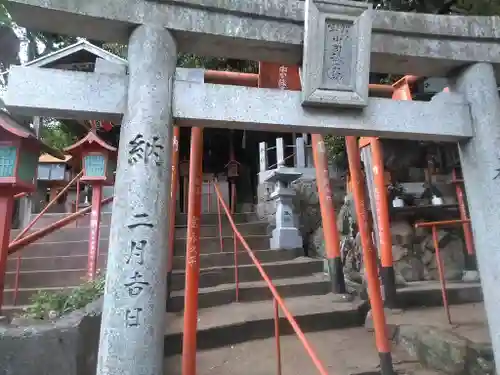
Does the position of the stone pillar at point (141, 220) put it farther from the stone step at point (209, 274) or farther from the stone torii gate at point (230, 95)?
the stone step at point (209, 274)

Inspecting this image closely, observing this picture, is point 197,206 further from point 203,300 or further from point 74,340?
point 203,300

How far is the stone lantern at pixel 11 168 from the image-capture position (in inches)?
171

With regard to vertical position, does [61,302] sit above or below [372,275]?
below

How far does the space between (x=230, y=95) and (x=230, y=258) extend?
499 cm

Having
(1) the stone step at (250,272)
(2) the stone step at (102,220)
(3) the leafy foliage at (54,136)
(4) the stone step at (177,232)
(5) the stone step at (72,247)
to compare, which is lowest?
(1) the stone step at (250,272)

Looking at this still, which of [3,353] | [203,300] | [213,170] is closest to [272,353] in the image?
[203,300]

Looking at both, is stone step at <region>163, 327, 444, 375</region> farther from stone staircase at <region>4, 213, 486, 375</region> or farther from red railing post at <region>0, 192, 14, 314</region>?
red railing post at <region>0, 192, 14, 314</region>

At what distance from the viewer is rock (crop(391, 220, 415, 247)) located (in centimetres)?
779

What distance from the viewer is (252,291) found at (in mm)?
5867

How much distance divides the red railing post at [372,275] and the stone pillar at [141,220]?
2.30 m

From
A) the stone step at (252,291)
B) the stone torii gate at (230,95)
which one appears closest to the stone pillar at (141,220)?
the stone torii gate at (230,95)

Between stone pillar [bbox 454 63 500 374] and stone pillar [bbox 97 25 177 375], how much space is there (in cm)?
226

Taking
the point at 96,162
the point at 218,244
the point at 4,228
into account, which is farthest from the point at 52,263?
the point at 4,228

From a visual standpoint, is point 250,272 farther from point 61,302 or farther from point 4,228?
point 4,228
